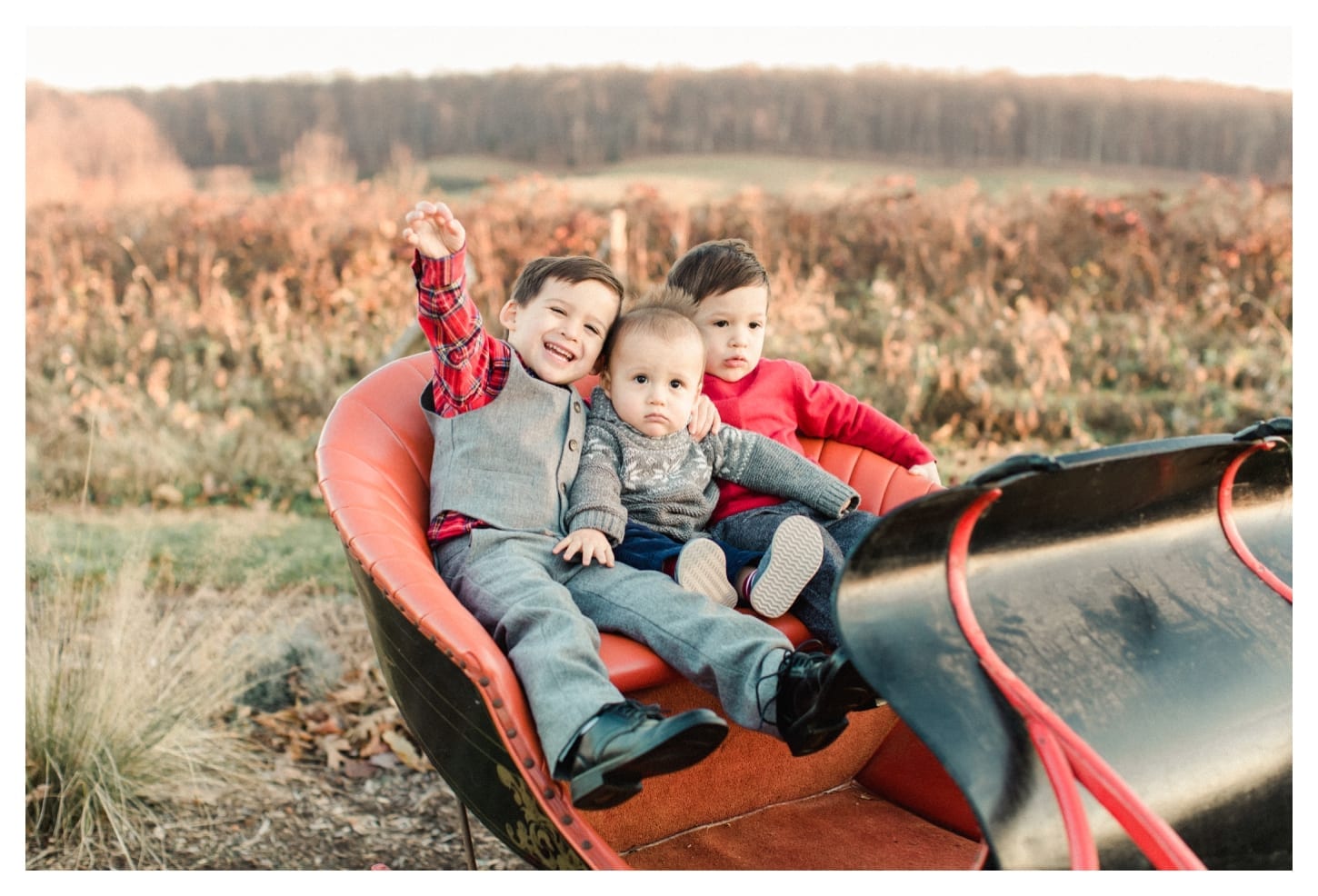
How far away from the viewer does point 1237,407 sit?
19.7 feet

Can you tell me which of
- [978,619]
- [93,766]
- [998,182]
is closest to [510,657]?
[978,619]

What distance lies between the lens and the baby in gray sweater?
7.35 ft

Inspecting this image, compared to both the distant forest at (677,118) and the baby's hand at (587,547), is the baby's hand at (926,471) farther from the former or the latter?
the distant forest at (677,118)

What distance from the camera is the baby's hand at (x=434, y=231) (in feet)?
7.27

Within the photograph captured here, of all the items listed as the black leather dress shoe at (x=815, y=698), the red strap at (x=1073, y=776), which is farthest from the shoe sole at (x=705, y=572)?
the red strap at (x=1073, y=776)

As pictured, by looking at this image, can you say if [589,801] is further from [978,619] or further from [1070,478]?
[1070,478]

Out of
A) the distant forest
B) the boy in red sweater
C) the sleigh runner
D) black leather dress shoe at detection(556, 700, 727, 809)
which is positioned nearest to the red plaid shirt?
the sleigh runner

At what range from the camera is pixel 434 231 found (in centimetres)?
227

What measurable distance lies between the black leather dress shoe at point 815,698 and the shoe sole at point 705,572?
0.35 metres

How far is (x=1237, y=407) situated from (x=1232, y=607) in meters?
4.71

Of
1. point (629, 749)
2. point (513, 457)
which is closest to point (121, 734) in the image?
point (513, 457)

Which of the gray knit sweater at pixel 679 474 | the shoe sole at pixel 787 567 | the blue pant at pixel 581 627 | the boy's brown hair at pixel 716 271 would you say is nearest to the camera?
the blue pant at pixel 581 627

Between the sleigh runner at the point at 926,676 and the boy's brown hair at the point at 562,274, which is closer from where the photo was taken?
the sleigh runner at the point at 926,676

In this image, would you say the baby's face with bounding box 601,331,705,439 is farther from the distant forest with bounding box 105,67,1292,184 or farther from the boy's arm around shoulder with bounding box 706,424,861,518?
the distant forest with bounding box 105,67,1292,184
